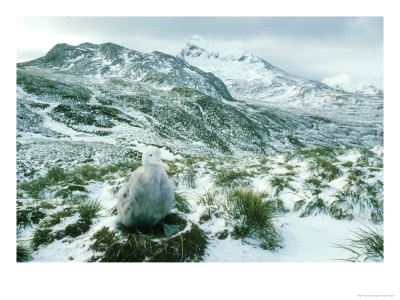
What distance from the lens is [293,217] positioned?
388 cm

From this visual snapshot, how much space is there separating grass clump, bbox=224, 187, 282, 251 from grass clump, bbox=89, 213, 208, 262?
27.8 inches

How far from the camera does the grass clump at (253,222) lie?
3.04m

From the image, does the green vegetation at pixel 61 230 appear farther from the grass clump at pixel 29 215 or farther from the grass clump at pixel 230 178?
the grass clump at pixel 230 178

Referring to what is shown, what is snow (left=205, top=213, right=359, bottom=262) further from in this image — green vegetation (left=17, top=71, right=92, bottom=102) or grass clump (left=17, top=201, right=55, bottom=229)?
green vegetation (left=17, top=71, right=92, bottom=102)

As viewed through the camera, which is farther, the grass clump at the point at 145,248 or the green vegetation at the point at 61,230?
the green vegetation at the point at 61,230

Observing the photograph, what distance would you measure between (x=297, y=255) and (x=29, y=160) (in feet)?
38.5

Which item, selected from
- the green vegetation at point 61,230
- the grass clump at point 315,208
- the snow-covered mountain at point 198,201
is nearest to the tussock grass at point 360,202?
the snow-covered mountain at point 198,201

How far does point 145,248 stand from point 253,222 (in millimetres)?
1578

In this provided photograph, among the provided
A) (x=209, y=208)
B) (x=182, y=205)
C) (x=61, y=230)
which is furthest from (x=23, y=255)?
(x=209, y=208)

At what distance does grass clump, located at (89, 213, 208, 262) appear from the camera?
258cm

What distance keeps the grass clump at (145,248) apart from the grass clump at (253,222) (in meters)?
0.71
